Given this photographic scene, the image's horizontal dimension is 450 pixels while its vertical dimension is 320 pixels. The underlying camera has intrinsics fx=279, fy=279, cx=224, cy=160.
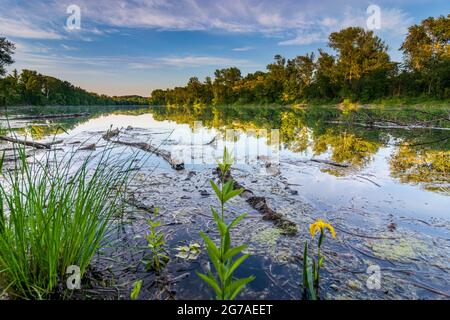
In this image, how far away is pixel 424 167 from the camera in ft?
25.1

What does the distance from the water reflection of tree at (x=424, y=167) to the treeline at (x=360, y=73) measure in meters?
43.1

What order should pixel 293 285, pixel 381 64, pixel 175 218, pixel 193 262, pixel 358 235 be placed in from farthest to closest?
pixel 381 64 → pixel 175 218 → pixel 358 235 → pixel 193 262 → pixel 293 285

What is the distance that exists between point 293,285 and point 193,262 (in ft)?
3.54

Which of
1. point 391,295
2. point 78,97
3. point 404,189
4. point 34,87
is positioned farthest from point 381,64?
point 78,97

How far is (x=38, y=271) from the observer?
2387 millimetres

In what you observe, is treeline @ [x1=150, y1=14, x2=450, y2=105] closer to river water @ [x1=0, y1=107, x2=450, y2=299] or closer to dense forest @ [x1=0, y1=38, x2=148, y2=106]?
river water @ [x1=0, y1=107, x2=450, y2=299]

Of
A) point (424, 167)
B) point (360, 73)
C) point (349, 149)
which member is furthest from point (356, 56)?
point (424, 167)

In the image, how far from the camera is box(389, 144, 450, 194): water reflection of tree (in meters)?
6.22

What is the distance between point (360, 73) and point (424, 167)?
2666 inches

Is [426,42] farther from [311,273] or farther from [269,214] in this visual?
[311,273]

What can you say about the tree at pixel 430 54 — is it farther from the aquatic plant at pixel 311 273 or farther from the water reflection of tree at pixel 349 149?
the aquatic plant at pixel 311 273

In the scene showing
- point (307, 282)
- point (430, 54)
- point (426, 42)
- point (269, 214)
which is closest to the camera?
point (307, 282)

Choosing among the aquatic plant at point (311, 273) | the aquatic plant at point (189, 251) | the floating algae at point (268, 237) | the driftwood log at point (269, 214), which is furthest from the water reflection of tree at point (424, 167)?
the aquatic plant at point (189, 251)

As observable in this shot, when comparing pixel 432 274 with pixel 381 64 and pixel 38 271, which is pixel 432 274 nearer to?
pixel 38 271
